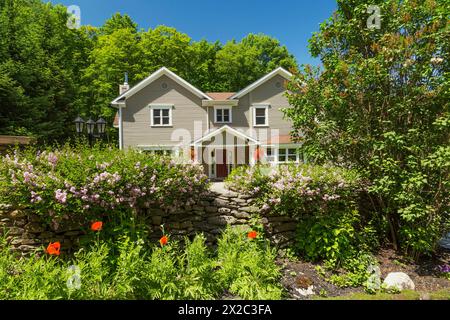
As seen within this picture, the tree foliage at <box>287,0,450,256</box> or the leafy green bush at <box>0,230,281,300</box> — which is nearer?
the leafy green bush at <box>0,230,281,300</box>

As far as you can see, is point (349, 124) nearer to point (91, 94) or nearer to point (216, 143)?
point (216, 143)

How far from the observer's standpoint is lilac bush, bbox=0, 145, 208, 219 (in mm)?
3387

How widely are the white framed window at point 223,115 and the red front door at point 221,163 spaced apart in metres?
2.09

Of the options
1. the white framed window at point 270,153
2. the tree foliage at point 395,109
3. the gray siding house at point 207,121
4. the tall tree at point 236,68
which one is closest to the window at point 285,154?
the gray siding house at point 207,121

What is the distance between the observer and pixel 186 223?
14.6 feet

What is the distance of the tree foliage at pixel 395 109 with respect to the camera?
13.7ft

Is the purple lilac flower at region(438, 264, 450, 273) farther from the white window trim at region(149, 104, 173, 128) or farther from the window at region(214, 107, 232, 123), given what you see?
the white window trim at region(149, 104, 173, 128)

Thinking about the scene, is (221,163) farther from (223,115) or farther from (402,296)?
(402,296)

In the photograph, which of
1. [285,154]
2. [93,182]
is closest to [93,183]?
[93,182]

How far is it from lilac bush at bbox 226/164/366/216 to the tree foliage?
54cm

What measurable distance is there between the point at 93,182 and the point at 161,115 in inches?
454

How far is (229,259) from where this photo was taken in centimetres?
379

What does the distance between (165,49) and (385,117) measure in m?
22.0

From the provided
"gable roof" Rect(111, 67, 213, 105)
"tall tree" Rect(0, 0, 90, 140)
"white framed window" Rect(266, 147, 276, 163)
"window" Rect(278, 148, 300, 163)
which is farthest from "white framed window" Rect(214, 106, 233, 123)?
"tall tree" Rect(0, 0, 90, 140)
